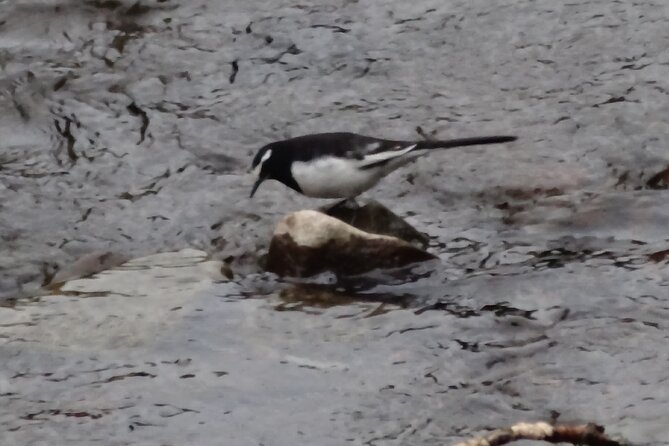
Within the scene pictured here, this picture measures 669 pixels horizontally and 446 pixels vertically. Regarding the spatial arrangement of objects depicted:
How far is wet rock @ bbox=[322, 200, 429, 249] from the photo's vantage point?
23.2 ft

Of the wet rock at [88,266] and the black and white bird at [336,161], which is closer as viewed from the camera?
the wet rock at [88,266]

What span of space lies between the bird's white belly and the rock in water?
0.55m

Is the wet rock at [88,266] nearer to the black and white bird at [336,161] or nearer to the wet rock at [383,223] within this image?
the black and white bird at [336,161]

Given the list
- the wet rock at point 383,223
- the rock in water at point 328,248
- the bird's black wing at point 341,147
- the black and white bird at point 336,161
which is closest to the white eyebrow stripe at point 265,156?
the black and white bird at point 336,161

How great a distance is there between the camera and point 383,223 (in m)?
7.08

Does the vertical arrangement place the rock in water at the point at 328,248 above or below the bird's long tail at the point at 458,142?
below

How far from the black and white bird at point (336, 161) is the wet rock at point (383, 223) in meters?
0.15

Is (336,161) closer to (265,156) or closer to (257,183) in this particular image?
(265,156)

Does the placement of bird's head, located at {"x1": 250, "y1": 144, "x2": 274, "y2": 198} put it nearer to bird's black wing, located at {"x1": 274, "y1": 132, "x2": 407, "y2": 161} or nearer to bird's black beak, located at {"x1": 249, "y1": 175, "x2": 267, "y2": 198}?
bird's black beak, located at {"x1": 249, "y1": 175, "x2": 267, "y2": 198}

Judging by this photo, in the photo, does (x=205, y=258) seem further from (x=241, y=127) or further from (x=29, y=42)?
(x=29, y=42)

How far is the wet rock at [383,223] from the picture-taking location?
23.2 ft

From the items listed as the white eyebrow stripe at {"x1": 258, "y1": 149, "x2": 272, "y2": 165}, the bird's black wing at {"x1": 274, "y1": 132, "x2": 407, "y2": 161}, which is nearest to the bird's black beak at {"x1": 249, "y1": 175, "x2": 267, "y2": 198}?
the white eyebrow stripe at {"x1": 258, "y1": 149, "x2": 272, "y2": 165}

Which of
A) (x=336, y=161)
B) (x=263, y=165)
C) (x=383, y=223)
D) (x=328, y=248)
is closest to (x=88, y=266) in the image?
(x=263, y=165)

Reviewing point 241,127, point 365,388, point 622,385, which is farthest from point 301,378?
point 241,127
